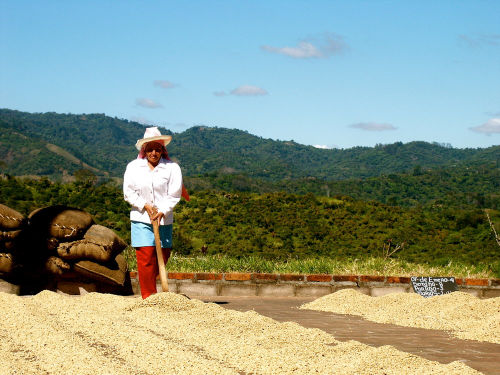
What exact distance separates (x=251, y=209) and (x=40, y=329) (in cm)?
2230

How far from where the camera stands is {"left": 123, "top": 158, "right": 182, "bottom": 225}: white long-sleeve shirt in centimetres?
844

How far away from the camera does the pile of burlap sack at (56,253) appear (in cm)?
900

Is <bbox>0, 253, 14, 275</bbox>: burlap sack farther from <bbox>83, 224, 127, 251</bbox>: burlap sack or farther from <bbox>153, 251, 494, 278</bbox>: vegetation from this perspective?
<bbox>153, 251, 494, 278</bbox>: vegetation

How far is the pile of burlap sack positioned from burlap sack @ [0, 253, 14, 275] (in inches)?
0.6

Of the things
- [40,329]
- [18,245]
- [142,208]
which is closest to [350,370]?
[40,329]

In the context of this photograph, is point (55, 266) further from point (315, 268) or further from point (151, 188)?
A: point (315, 268)

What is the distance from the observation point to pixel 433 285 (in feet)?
32.6

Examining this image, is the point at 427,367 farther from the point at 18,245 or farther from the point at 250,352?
the point at 18,245

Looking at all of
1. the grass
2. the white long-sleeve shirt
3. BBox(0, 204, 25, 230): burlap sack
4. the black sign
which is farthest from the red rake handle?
the black sign

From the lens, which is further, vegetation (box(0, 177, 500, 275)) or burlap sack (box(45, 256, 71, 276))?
vegetation (box(0, 177, 500, 275))

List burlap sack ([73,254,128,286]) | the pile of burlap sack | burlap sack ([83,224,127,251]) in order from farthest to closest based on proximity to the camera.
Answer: burlap sack ([83,224,127,251]) → burlap sack ([73,254,128,286]) → the pile of burlap sack

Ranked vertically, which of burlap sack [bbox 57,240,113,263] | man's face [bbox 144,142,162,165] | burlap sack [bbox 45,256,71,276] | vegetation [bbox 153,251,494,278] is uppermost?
man's face [bbox 144,142,162,165]

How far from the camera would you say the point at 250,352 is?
526cm

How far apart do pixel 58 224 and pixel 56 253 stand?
386 millimetres
